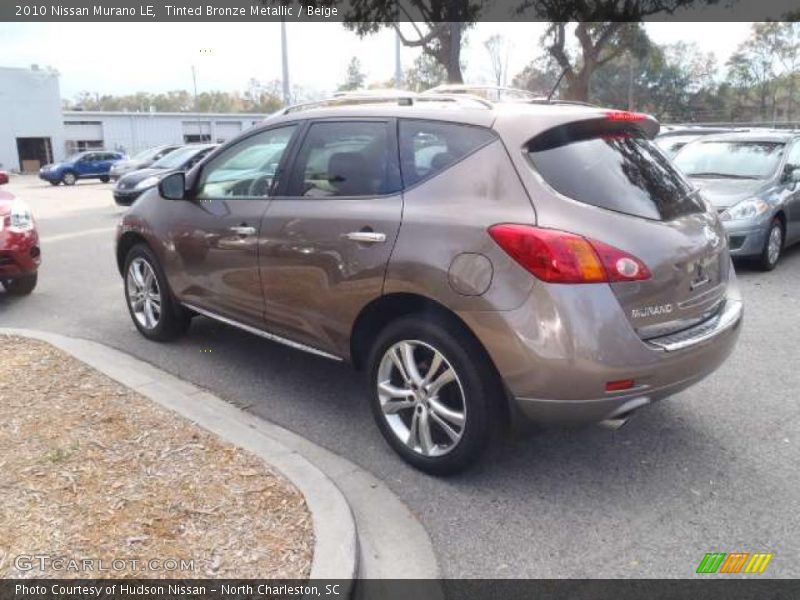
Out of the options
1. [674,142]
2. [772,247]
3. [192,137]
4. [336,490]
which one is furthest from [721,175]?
[192,137]

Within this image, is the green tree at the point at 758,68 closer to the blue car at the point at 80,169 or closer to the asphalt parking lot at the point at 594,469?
the blue car at the point at 80,169

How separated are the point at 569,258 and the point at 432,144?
1.03 m

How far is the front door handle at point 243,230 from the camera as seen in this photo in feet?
14.4

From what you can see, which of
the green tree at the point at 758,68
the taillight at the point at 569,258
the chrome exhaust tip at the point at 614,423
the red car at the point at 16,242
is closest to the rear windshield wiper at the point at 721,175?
the chrome exhaust tip at the point at 614,423

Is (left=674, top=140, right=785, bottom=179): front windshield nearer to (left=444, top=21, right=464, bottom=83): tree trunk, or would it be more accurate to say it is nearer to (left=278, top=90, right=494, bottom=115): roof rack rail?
(left=278, top=90, right=494, bottom=115): roof rack rail

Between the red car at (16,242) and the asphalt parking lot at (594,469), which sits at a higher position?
the red car at (16,242)

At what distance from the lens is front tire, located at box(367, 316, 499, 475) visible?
3262 mm

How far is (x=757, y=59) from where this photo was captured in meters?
52.4

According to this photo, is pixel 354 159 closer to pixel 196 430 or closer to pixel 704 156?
pixel 196 430

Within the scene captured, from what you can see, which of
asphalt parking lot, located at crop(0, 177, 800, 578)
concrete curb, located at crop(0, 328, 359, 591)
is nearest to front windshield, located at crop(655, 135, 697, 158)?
asphalt parking lot, located at crop(0, 177, 800, 578)

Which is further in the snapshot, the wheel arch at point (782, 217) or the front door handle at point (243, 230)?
the wheel arch at point (782, 217)

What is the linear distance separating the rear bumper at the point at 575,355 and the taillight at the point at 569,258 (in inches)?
2.3

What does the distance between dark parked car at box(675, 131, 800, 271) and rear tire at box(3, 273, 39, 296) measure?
752cm

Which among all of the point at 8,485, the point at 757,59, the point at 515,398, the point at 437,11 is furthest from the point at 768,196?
the point at 757,59
